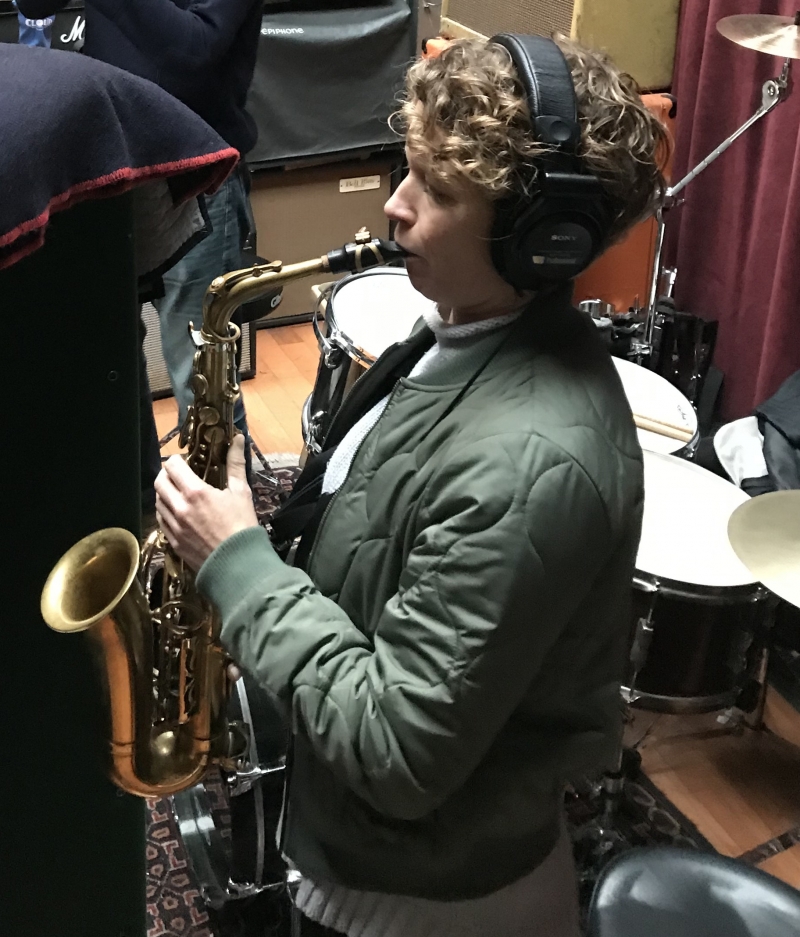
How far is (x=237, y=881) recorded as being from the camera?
1609 mm

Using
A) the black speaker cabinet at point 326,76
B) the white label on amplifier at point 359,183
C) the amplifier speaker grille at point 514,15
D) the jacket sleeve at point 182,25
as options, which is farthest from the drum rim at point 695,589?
the white label on amplifier at point 359,183

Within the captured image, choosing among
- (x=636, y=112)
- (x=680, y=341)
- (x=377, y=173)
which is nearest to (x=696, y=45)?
(x=680, y=341)

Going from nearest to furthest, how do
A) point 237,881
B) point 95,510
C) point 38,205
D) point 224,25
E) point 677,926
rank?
point 38,205 → point 95,510 → point 677,926 → point 237,881 → point 224,25

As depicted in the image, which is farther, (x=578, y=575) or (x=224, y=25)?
(x=224, y=25)

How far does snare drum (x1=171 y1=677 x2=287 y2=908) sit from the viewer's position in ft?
4.75

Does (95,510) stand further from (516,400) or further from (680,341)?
(680,341)

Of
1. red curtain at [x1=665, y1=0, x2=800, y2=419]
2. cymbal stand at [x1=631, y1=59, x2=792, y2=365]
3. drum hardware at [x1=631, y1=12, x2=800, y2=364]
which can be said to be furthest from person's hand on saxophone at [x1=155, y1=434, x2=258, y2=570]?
red curtain at [x1=665, y1=0, x2=800, y2=419]

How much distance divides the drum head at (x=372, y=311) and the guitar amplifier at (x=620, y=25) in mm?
906

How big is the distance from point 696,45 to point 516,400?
2.41 metres

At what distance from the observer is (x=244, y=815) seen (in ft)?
5.04

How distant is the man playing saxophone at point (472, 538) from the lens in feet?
2.89

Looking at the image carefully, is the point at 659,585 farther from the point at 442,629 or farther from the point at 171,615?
the point at 442,629

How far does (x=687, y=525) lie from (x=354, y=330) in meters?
0.82

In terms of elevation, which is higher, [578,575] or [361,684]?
[578,575]
